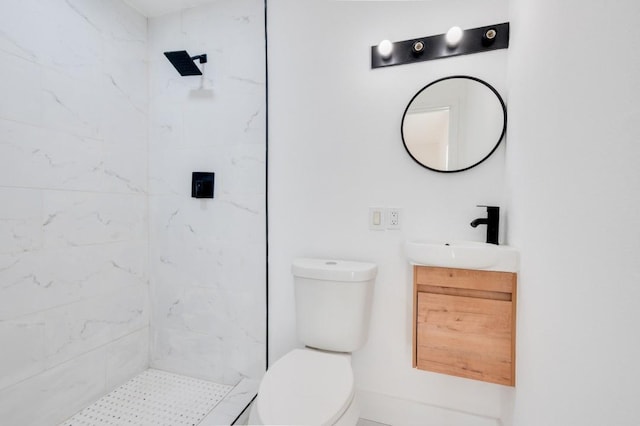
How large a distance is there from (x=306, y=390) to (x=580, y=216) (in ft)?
3.25

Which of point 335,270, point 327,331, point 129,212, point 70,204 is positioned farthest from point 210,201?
point 327,331

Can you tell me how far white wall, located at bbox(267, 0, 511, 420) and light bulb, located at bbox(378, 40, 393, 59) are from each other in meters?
0.07

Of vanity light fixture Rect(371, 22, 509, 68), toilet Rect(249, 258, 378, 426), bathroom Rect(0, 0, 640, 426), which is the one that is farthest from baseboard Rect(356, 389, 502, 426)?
vanity light fixture Rect(371, 22, 509, 68)

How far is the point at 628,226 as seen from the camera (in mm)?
459

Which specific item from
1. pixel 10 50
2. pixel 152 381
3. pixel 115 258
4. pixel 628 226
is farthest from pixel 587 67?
pixel 152 381

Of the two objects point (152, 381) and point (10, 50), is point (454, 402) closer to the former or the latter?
point (152, 381)

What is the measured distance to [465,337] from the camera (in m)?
1.19

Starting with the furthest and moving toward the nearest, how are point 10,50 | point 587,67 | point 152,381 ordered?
point 152,381
point 10,50
point 587,67

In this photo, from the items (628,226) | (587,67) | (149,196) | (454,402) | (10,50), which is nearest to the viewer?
(628,226)

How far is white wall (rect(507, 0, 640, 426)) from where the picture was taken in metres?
0.46

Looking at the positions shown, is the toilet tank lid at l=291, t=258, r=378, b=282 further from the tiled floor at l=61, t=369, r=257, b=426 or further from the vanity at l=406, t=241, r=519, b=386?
the tiled floor at l=61, t=369, r=257, b=426

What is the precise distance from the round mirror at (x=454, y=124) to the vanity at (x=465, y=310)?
44 cm

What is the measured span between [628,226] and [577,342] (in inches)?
11.6

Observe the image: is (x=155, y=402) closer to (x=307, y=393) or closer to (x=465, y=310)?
(x=307, y=393)
